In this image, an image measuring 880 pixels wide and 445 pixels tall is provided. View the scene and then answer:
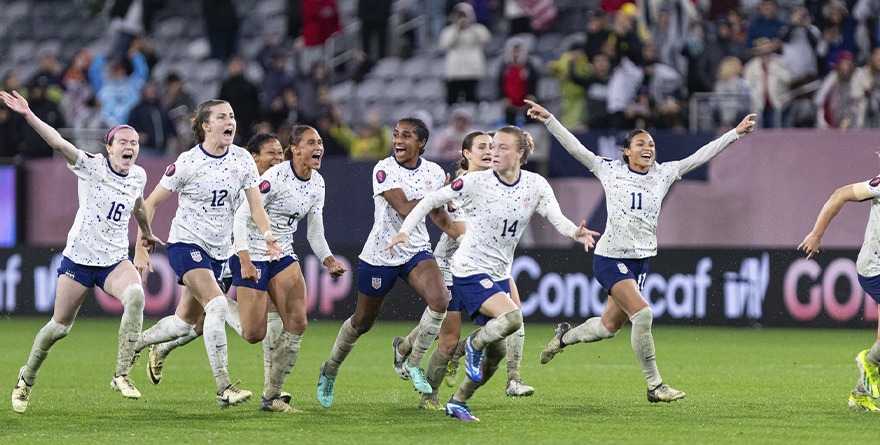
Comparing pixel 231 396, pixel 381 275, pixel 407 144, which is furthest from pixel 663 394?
pixel 231 396

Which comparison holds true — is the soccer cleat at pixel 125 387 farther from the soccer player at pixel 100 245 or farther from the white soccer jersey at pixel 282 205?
the white soccer jersey at pixel 282 205

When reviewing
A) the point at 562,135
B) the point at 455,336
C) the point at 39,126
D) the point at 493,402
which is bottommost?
the point at 493,402

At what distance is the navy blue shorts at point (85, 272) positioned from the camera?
11.0 metres

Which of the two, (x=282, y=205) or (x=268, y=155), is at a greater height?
(x=268, y=155)

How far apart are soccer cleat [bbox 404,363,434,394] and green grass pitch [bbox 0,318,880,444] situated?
20 centimetres

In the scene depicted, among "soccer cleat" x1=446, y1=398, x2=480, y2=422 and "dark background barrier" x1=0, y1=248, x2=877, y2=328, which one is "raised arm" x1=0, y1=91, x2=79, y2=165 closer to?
"soccer cleat" x1=446, y1=398, x2=480, y2=422

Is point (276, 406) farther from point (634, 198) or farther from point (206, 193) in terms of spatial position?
point (634, 198)

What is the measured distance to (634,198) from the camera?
468 inches

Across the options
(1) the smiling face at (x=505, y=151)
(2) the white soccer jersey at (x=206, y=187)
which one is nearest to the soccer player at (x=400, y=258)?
(1) the smiling face at (x=505, y=151)

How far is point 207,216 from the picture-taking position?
1102cm

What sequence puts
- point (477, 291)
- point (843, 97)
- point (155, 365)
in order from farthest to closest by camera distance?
point (843, 97) < point (155, 365) < point (477, 291)

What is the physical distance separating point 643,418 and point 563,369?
4.02 m

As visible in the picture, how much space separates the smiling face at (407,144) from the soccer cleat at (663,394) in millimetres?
2480

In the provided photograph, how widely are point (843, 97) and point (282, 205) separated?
1104 centimetres
